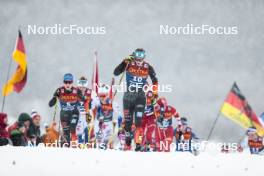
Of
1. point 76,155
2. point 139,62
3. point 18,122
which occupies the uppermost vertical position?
point 139,62

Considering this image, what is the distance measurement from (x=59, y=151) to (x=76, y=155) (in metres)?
0.27

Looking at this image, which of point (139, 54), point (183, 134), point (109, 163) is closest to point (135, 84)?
point (139, 54)

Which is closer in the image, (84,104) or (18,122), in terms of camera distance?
(18,122)

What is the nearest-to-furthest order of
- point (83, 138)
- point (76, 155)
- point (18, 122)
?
point (76, 155) < point (18, 122) < point (83, 138)

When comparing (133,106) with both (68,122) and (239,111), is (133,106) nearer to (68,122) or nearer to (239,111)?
(68,122)

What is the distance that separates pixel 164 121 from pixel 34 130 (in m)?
3.94

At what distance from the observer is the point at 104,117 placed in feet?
47.3

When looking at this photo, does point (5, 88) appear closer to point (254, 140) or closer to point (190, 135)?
point (190, 135)

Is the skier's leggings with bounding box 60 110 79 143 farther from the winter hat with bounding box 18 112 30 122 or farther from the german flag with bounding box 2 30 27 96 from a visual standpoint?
the winter hat with bounding box 18 112 30 122

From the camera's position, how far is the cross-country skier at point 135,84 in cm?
1132

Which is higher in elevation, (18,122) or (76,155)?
(18,122)

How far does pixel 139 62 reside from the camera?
1165 centimetres

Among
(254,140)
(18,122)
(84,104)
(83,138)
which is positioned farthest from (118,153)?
(254,140)

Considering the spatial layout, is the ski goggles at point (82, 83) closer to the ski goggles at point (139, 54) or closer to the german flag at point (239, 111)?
the ski goggles at point (139, 54)
